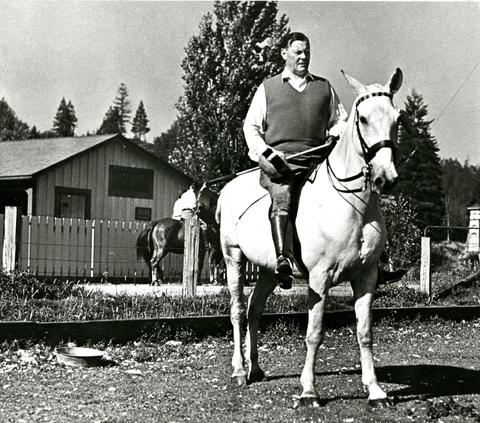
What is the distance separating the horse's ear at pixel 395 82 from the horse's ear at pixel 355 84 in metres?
0.22

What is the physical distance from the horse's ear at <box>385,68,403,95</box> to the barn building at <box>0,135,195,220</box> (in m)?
18.2

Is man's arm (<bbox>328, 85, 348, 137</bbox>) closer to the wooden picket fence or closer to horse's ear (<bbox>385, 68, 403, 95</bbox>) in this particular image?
horse's ear (<bbox>385, 68, 403, 95</bbox>)

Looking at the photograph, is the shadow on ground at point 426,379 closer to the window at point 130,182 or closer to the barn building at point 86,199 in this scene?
the barn building at point 86,199

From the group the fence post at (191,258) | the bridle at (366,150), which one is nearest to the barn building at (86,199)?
the fence post at (191,258)

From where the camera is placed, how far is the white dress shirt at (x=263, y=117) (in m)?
7.08

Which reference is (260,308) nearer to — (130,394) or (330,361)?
(330,361)

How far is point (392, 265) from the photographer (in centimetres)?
2362

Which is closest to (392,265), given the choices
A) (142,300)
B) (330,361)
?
(142,300)

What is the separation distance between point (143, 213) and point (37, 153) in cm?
445

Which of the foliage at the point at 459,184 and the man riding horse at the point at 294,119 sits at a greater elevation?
the foliage at the point at 459,184

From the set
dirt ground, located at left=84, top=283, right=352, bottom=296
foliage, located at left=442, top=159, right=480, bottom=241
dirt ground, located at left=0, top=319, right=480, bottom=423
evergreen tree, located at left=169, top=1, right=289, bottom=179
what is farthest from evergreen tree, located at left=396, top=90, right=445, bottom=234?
dirt ground, located at left=0, top=319, right=480, bottom=423

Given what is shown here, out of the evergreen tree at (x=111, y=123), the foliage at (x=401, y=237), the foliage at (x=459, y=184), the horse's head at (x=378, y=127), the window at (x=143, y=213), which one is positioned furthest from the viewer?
the evergreen tree at (x=111, y=123)

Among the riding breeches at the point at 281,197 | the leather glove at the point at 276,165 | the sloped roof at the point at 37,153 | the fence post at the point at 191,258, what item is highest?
the sloped roof at the point at 37,153

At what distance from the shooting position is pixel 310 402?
6160mm
